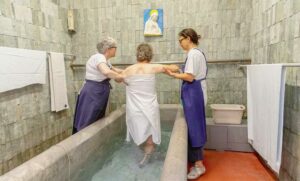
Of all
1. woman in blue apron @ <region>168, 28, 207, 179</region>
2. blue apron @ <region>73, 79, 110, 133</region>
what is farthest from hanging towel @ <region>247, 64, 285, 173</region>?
blue apron @ <region>73, 79, 110, 133</region>

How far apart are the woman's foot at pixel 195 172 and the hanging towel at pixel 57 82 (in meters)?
1.89

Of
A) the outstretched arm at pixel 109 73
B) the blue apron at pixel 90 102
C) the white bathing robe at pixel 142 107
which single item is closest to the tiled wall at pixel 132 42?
the blue apron at pixel 90 102

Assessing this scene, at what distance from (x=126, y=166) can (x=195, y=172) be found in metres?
0.76

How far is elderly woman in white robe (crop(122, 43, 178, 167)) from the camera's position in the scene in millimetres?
2029

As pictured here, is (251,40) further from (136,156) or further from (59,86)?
(59,86)

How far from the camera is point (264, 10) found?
256cm

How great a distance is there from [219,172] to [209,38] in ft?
6.14

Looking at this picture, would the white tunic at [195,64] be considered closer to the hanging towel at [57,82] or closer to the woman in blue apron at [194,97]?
the woman in blue apron at [194,97]

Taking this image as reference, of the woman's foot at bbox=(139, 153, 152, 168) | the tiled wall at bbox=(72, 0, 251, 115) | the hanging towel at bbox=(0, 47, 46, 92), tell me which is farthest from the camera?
the tiled wall at bbox=(72, 0, 251, 115)

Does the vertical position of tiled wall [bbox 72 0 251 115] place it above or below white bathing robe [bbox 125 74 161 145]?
above

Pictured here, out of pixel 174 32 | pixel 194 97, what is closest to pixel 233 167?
pixel 194 97

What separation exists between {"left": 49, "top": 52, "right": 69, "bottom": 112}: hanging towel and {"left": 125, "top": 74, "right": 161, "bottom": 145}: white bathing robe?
127 cm

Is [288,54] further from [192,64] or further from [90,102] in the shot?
[90,102]

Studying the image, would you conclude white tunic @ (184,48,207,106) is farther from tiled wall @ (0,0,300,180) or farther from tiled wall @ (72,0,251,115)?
tiled wall @ (72,0,251,115)
